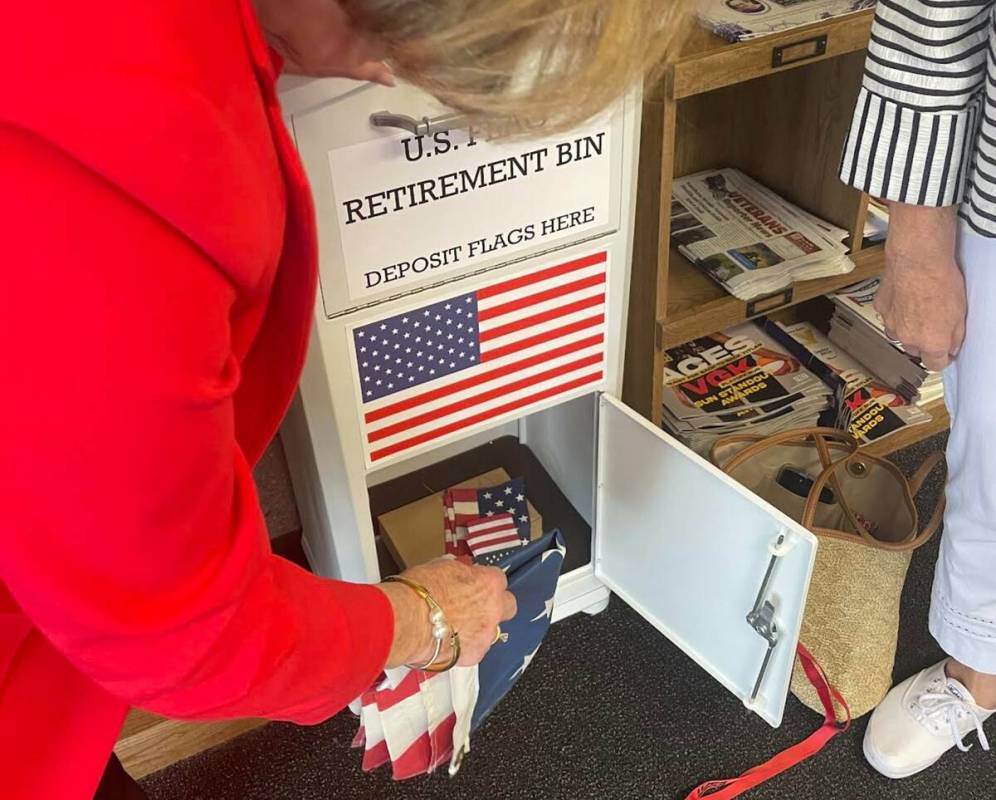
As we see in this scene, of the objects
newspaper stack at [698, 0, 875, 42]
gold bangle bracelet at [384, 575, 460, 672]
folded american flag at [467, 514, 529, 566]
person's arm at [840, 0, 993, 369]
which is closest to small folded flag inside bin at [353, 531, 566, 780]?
gold bangle bracelet at [384, 575, 460, 672]

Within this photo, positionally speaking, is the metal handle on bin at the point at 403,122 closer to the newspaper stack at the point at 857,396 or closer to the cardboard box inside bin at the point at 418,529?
the cardboard box inside bin at the point at 418,529

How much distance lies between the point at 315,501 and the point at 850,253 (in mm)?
788

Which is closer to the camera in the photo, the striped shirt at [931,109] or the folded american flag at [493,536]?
the striped shirt at [931,109]

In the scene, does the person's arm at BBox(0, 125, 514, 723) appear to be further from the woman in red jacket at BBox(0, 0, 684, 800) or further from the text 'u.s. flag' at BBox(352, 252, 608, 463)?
the text 'u.s. flag' at BBox(352, 252, 608, 463)

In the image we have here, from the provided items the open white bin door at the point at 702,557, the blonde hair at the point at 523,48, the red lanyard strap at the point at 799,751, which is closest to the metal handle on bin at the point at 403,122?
the blonde hair at the point at 523,48

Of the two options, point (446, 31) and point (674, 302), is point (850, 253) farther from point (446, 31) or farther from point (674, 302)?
point (446, 31)

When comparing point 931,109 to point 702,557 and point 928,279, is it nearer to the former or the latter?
point 928,279

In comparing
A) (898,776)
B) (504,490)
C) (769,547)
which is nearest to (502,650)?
(769,547)

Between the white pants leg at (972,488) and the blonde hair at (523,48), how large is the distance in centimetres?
55

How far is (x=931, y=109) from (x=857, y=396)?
0.74m

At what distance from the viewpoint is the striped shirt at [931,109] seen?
822mm

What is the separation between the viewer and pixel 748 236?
1.35m

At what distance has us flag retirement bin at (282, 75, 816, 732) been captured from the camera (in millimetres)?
886

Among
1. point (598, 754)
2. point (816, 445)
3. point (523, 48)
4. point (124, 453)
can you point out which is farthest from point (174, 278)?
point (816, 445)
